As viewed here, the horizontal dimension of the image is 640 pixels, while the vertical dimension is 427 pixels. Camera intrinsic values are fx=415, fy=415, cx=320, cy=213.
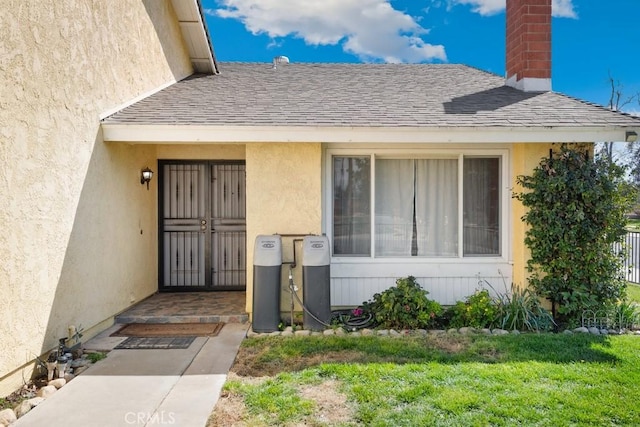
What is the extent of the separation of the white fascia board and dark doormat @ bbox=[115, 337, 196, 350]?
2.88 metres

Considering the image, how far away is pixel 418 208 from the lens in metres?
7.16

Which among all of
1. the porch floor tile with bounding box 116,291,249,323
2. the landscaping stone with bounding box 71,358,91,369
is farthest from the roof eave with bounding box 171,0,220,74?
the landscaping stone with bounding box 71,358,91,369

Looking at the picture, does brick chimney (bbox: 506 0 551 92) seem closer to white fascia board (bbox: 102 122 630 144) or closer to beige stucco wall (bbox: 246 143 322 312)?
white fascia board (bbox: 102 122 630 144)

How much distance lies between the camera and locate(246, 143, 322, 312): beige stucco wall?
260 inches

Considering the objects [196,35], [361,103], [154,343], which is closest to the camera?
[154,343]

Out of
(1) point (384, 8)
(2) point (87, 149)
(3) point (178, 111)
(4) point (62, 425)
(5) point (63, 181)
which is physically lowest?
(4) point (62, 425)

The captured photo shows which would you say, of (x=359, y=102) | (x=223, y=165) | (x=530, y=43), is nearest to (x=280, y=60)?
(x=223, y=165)

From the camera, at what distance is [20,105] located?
4.29 m

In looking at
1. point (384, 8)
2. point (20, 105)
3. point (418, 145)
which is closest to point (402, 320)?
point (418, 145)

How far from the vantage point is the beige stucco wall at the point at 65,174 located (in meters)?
4.20

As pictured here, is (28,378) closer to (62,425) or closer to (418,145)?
(62,425)

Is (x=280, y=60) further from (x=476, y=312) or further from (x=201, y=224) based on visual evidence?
(x=476, y=312)

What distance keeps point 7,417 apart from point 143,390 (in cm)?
112

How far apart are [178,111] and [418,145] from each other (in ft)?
13.1
